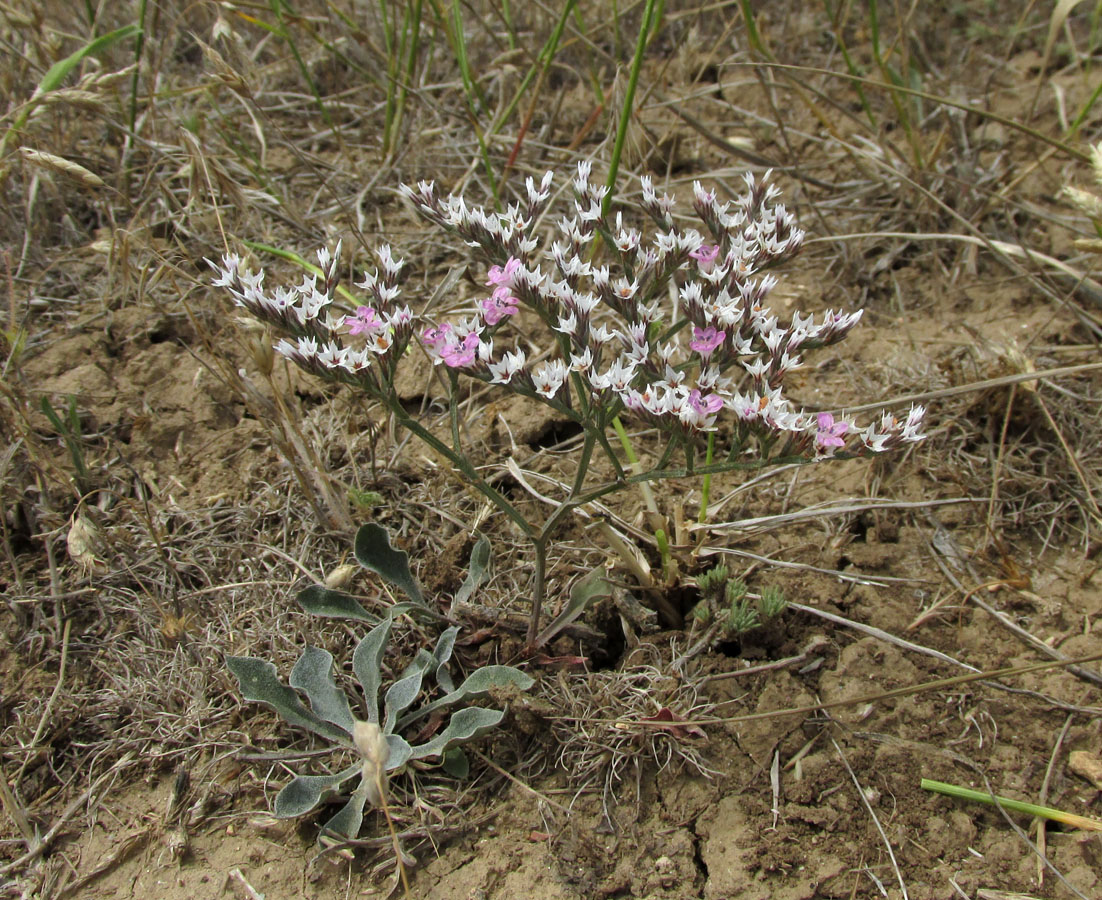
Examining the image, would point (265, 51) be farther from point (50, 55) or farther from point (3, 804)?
point (3, 804)

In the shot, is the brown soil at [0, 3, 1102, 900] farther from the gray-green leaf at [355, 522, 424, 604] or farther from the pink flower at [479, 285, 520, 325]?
the pink flower at [479, 285, 520, 325]

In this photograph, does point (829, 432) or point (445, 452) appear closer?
point (829, 432)

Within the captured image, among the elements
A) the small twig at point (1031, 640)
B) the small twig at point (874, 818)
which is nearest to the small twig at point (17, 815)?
the small twig at point (874, 818)

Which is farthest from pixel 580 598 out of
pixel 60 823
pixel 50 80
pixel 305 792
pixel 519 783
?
pixel 50 80

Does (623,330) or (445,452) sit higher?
(623,330)

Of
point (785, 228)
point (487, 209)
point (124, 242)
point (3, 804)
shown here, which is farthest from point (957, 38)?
point (3, 804)

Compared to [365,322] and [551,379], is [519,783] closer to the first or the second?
[551,379]

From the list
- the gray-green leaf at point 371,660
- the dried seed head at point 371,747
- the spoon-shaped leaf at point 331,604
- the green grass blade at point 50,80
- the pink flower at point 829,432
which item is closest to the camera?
the dried seed head at point 371,747

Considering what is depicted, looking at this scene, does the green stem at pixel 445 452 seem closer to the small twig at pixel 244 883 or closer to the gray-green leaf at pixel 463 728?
the gray-green leaf at pixel 463 728
